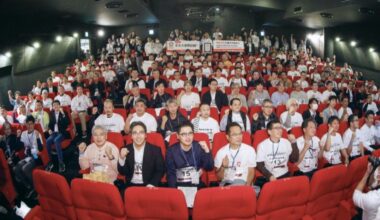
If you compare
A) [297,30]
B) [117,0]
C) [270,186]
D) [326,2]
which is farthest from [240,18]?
[270,186]

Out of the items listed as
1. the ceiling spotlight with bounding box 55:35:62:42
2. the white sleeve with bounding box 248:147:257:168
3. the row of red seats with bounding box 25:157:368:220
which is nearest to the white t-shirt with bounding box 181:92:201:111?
→ the white sleeve with bounding box 248:147:257:168

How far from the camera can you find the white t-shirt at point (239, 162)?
12.5 ft

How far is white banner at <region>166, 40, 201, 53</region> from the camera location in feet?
39.4

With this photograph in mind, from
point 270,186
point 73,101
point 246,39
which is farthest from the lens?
point 246,39

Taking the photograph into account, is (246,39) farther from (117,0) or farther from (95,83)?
(95,83)

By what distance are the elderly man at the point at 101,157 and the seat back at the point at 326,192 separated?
2.27 metres

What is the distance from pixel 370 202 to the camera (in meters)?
2.73

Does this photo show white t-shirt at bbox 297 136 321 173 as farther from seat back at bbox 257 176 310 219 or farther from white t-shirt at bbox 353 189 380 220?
white t-shirt at bbox 353 189 380 220

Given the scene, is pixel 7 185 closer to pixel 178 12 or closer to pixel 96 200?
pixel 96 200

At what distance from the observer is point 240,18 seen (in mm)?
18406

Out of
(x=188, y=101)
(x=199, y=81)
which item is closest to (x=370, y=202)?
(x=188, y=101)

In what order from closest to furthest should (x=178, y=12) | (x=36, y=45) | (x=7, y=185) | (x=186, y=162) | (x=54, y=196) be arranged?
(x=54, y=196)
(x=186, y=162)
(x=7, y=185)
(x=36, y=45)
(x=178, y=12)

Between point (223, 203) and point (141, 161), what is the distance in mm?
1318

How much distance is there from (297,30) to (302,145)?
56.2 feet
